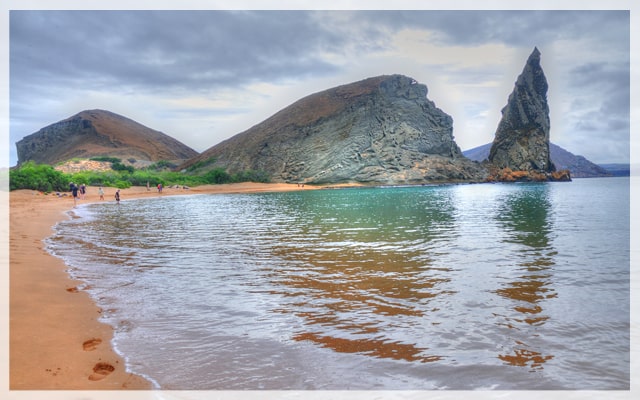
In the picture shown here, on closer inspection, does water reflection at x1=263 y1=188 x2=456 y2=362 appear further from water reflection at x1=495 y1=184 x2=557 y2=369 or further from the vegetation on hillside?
the vegetation on hillside

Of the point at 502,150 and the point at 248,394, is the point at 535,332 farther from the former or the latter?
the point at 502,150

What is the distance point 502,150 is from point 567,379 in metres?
130

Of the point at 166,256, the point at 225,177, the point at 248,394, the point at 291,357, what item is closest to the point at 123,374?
the point at 248,394

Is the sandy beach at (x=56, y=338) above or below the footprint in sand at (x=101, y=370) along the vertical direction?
above

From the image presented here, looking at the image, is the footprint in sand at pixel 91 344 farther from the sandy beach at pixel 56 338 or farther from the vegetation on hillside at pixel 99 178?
the vegetation on hillside at pixel 99 178

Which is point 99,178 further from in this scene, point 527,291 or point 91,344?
point 527,291

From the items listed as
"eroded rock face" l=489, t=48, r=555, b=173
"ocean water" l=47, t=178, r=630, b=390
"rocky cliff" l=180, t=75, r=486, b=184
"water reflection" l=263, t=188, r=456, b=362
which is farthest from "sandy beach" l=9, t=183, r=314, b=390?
"eroded rock face" l=489, t=48, r=555, b=173

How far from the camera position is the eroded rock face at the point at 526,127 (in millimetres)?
120125

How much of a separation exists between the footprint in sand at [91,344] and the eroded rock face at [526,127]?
127 m

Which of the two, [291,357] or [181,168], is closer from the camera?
[291,357]

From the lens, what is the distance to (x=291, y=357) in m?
5.41

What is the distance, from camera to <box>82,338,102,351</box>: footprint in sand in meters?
5.51

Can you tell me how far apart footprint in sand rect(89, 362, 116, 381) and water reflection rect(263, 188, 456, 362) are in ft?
8.00

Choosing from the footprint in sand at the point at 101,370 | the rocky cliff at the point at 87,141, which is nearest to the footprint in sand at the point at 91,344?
the footprint in sand at the point at 101,370
